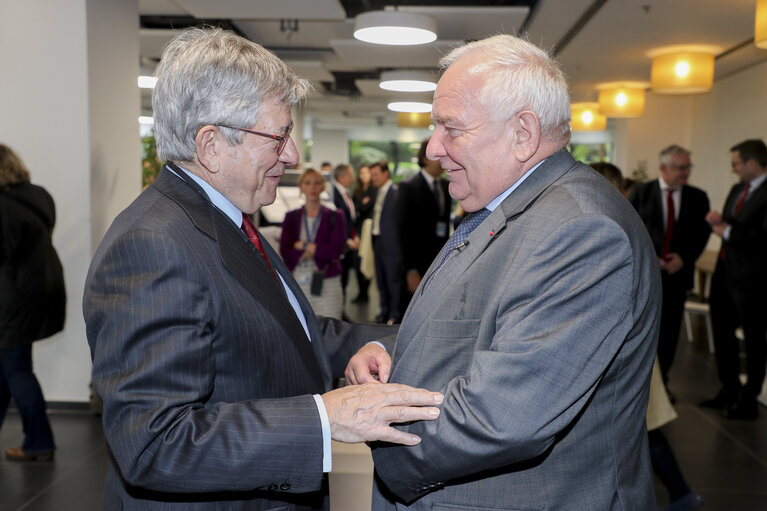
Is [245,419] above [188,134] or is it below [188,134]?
below

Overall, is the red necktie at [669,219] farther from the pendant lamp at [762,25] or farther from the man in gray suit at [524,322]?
the man in gray suit at [524,322]

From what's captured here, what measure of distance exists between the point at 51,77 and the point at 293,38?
4655 millimetres

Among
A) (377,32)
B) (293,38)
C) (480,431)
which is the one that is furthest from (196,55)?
(293,38)

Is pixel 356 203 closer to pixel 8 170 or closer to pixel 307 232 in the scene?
pixel 307 232

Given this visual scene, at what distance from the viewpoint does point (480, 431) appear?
113 cm

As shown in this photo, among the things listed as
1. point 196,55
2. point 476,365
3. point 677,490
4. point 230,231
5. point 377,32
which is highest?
point 377,32

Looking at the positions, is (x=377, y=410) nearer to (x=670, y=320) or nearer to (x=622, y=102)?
(x=670, y=320)

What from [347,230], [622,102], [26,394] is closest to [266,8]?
[347,230]

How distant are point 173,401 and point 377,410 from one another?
0.35 meters

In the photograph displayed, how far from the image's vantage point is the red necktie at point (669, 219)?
5.36 metres

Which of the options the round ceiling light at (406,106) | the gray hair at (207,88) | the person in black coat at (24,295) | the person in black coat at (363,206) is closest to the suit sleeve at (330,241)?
the person in black coat at (24,295)

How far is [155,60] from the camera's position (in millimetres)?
10547

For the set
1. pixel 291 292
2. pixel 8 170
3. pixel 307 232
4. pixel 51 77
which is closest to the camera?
pixel 291 292

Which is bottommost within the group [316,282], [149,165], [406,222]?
[316,282]
